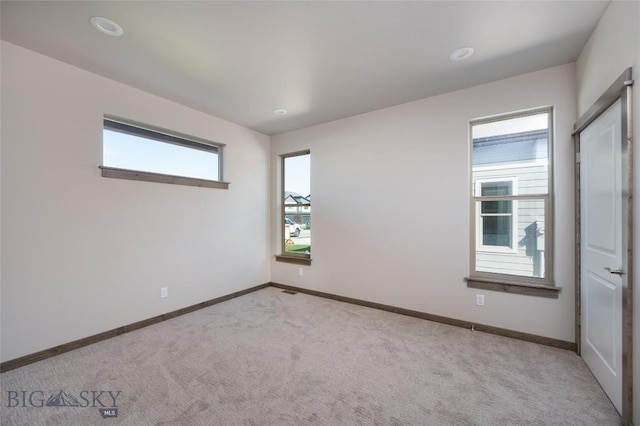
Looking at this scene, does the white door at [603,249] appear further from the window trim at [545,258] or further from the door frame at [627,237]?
the window trim at [545,258]

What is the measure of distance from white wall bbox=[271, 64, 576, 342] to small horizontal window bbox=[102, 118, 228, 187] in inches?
58.5

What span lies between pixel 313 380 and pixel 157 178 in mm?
2824

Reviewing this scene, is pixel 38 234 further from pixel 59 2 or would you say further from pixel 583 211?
pixel 583 211

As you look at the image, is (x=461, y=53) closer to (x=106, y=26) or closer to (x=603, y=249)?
(x=603, y=249)

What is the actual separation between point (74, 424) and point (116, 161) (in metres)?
2.38

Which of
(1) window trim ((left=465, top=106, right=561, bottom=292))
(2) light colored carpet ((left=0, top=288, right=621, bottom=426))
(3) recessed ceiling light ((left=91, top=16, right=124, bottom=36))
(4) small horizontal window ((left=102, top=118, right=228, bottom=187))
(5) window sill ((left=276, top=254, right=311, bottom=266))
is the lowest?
(2) light colored carpet ((left=0, top=288, right=621, bottom=426))

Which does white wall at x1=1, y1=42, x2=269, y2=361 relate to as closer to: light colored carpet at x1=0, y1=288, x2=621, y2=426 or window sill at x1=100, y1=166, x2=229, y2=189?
window sill at x1=100, y1=166, x2=229, y2=189

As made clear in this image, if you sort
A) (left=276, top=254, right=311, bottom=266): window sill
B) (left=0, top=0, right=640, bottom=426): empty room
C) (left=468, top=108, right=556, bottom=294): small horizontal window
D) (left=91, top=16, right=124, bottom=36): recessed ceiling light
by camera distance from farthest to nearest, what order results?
(left=276, top=254, right=311, bottom=266): window sill → (left=468, top=108, right=556, bottom=294): small horizontal window → (left=91, top=16, right=124, bottom=36): recessed ceiling light → (left=0, top=0, right=640, bottom=426): empty room

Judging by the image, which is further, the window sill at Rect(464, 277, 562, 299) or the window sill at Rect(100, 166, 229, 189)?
the window sill at Rect(100, 166, 229, 189)

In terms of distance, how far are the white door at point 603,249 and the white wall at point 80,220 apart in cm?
413

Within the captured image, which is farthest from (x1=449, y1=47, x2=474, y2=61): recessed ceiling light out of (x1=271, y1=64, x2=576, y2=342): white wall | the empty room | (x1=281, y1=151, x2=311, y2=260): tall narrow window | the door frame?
A: (x1=281, y1=151, x2=311, y2=260): tall narrow window

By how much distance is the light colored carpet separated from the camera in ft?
5.61

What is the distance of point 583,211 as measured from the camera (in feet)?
7.50

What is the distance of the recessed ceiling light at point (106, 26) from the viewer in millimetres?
1935
